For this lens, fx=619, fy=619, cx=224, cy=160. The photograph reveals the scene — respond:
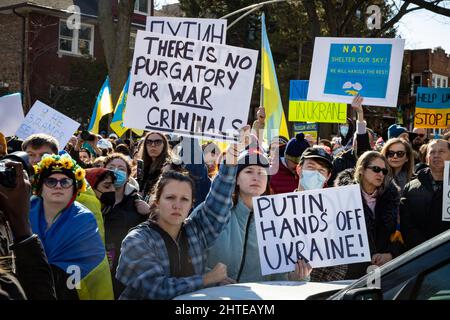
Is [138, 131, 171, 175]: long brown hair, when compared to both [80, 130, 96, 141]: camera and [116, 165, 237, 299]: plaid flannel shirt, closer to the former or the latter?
[116, 165, 237, 299]: plaid flannel shirt

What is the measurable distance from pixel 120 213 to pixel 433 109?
896cm

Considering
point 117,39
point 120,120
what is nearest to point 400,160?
point 120,120

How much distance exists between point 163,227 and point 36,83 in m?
26.8

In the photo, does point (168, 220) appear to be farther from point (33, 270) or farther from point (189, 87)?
point (189, 87)

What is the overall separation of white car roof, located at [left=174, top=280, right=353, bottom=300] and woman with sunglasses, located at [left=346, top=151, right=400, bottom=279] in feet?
4.77

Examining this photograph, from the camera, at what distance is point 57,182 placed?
12.4ft

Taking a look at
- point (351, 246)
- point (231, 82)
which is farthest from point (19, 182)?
point (231, 82)

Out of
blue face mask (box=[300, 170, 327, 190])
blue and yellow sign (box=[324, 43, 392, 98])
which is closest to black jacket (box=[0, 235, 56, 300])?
blue face mask (box=[300, 170, 327, 190])

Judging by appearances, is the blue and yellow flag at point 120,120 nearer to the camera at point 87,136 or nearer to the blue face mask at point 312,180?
the camera at point 87,136

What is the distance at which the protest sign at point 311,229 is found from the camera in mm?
3693

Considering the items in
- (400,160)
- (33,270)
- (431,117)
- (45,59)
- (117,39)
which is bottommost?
(33,270)

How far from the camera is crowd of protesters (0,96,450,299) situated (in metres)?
2.63

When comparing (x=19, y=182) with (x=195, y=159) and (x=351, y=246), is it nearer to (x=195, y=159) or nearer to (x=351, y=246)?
(x=351, y=246)

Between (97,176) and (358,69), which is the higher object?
(358,69)
